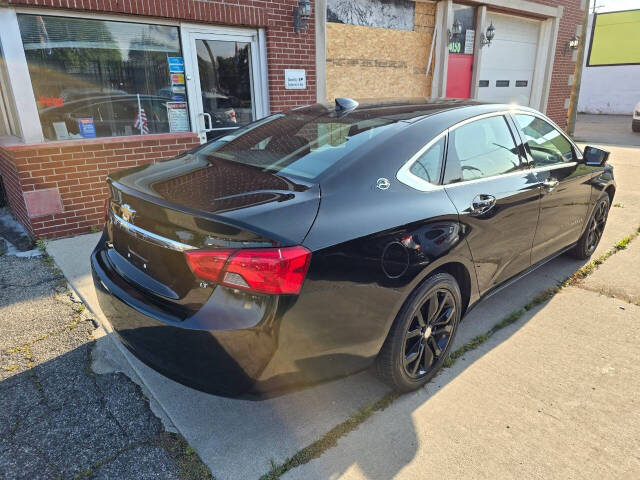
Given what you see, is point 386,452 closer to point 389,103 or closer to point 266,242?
point 266,242

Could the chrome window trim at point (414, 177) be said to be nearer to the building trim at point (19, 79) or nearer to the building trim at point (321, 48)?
the building trim at point (19, 79)

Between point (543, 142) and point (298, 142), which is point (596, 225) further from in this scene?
point (298, 142)

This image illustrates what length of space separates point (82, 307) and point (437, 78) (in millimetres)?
7966

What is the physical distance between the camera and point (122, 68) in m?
5.29

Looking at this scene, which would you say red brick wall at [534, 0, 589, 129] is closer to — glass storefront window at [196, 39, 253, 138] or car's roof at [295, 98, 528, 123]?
glass storefront window at [196, 39, 253, 138]

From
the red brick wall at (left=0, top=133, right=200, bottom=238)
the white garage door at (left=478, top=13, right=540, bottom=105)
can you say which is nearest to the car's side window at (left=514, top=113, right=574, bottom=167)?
the red brick wall at (left=0, top=133, right=200, bottom=238)

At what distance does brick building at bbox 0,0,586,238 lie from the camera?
4.62 meters

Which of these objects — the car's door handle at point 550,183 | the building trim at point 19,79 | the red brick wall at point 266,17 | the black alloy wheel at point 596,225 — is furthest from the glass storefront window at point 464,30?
the building trim at point 19,79

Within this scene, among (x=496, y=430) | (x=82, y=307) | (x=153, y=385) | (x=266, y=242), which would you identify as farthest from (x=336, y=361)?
(x=82, y=307)

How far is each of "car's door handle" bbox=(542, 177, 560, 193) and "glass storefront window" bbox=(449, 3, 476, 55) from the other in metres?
6.66

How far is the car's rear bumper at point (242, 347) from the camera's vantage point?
180 cm

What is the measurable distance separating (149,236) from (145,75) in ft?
13.7

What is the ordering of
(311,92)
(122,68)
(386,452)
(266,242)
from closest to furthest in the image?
(266,242), (386,452), (122,68), (311,92)

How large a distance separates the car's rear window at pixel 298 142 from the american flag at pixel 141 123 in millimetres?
2956
